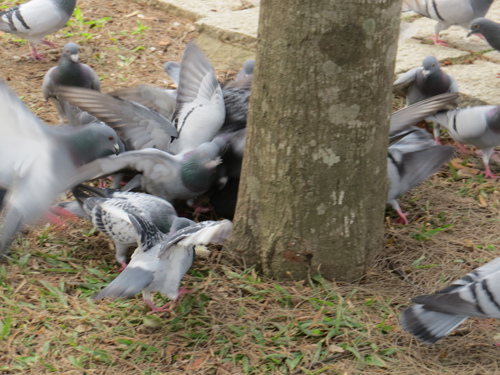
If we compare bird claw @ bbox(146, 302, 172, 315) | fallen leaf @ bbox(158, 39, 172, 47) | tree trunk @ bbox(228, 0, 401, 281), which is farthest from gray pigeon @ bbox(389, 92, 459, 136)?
fallen leaf @ bbox(158, 39, 172, 47)

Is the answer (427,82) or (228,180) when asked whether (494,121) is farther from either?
(228,180)

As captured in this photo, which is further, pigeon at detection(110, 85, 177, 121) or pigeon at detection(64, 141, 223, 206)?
pigeon at detection(110, 85, 177, 121)

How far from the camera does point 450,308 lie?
268cm

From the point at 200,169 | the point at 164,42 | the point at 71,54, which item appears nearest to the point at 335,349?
the point at 200,169

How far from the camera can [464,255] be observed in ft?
11.6

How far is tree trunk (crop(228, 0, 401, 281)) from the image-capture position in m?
2.86

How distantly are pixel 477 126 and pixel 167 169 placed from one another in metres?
2.20

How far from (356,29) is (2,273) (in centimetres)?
220

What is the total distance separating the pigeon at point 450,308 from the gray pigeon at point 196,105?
6.17ft

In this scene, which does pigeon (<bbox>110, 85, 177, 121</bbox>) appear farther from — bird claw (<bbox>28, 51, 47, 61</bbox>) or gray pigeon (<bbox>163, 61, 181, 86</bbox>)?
bird claw (<bbox>28, 51, 47, 61</bbox>)

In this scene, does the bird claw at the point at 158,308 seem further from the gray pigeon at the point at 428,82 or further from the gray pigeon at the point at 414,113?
the gray pigeon at the point at 428,82

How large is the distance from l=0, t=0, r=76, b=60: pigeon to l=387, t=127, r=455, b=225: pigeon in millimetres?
3694

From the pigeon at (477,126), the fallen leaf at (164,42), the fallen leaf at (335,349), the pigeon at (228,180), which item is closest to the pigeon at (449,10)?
the pigeon at (477,126)

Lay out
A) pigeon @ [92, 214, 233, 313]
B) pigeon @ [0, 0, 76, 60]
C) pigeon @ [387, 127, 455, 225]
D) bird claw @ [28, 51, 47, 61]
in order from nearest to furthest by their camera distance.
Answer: pigeon @ [92, 214, 233, 313] → pigeon @ [387, 127, 455, 225] → pigeon @ [0, 0, 76, 60] → bird claw @ [28, 51, 47, 61]
